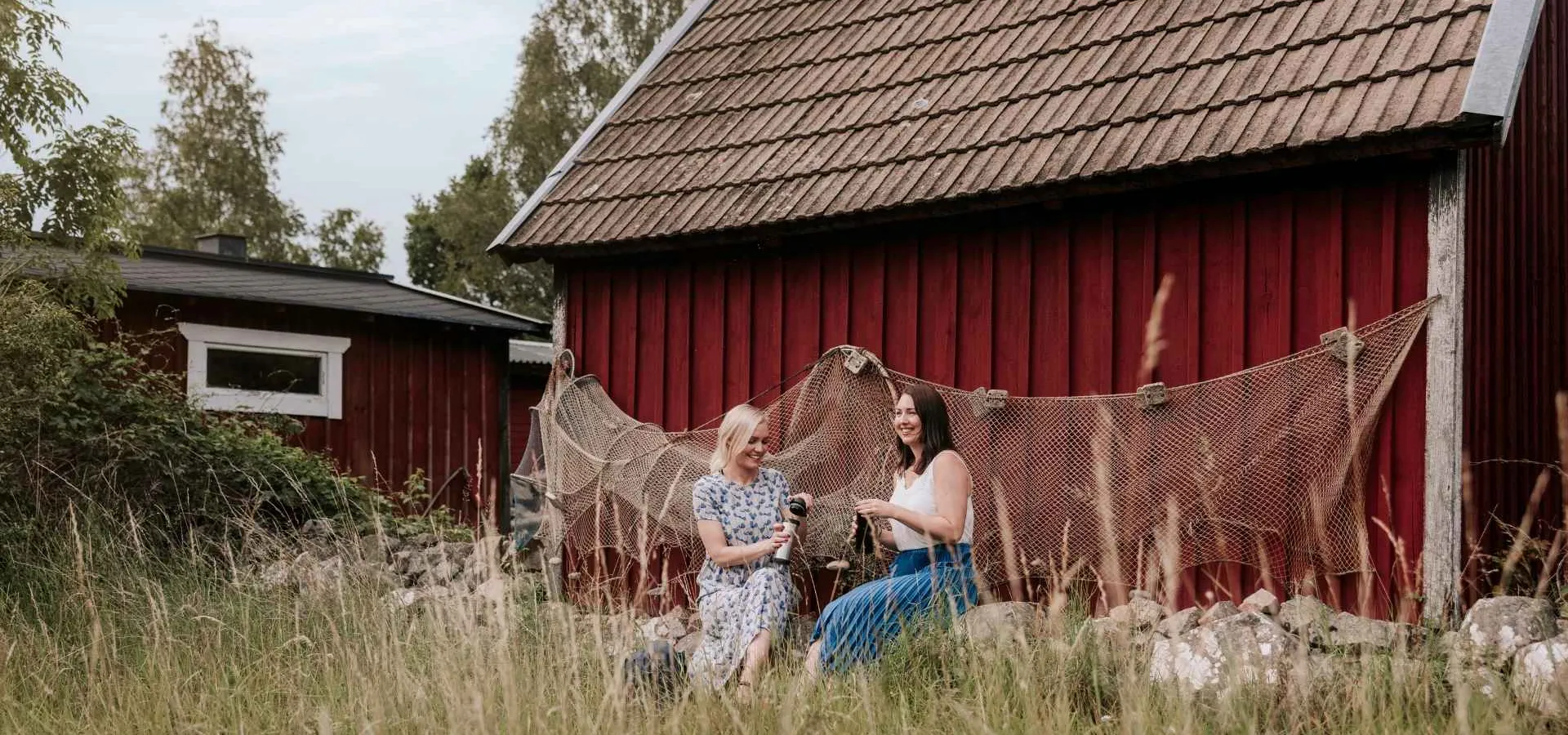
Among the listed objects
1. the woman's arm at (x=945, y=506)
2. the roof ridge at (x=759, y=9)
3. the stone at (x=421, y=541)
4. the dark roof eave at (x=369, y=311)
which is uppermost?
the roof ridge at (x=759, y=9)

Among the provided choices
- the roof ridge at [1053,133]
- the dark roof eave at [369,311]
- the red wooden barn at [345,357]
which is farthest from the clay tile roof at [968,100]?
the dark roof eave at [369,311]

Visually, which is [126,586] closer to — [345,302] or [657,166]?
[657,166]

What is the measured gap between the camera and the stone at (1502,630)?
15.3 ft

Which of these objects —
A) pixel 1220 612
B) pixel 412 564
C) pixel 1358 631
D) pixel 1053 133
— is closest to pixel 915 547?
pixel 1220 612

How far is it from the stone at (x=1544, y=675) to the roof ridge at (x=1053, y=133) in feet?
8.16

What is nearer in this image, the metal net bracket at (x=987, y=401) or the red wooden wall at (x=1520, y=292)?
the red wooden wall at (x=1520, y=292)

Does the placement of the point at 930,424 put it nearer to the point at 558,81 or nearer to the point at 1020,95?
the point at 1020,95

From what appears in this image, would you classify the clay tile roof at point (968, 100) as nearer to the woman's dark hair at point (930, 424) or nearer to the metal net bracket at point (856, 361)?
the metal net bracket at point (856, 361)

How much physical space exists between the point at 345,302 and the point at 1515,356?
1111cm

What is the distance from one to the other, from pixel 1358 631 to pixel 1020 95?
3.48 m

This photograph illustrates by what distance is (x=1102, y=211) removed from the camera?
6.93 metres

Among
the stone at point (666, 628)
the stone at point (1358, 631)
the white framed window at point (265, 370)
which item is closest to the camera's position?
the stone at point (1358, 631)

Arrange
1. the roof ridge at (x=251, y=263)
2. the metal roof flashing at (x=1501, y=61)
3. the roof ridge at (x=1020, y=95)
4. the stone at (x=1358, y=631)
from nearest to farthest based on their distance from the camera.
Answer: the stone at (x=1358, y=631)
the metal roof flashing at (x=1501, y=61)
the roof ridge at (x=1020, y=95)
the roof ridge at (x=251, y=263)

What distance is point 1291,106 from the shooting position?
6.26 metres
